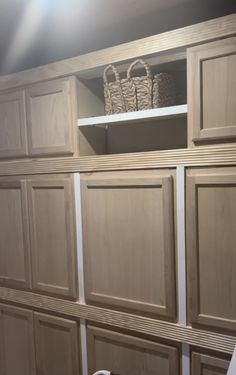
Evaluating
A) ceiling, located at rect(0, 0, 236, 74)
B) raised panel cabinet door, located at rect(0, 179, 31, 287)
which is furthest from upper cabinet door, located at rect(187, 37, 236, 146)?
raised panel cabinet door, located at rect(0, 179, 31, 287)

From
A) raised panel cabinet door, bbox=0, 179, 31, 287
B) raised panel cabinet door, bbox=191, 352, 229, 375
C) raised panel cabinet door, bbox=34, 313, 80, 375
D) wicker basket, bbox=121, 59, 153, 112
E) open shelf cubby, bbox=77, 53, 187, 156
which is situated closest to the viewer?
raised panel cabinet door, bbox=191, 352, 229, 375

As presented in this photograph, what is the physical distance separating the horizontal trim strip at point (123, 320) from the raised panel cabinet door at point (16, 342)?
0.25 feet

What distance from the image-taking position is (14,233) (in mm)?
2061

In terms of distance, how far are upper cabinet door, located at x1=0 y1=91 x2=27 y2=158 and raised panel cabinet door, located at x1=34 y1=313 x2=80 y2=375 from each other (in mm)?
964

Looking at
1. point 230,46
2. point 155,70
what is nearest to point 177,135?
point 155,70

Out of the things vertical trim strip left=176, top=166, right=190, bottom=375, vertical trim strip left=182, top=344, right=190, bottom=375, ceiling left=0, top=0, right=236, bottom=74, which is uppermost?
ceiling left=0, top=0, right=236, bottom=74

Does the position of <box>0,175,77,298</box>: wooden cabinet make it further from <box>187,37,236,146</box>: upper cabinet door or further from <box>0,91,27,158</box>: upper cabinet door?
<box>187,37,236,146</box>: upper cabinet door

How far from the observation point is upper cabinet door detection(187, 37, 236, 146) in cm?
135

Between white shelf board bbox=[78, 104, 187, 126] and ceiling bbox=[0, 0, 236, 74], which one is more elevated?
ceiling bbox=[0, 0, 236, 74]

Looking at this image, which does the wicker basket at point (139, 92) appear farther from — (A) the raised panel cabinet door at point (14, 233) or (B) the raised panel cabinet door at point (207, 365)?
(B) the raised panel cabinet door at point (207, 365)

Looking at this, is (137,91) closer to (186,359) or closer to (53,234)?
(53,234)

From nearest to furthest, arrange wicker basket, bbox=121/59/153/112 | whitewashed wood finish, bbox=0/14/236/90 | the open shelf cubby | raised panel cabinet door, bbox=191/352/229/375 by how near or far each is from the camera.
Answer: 1. whitewashed wood finish, bbox=0/14/236/90
2. raised panel cabinet door, bbox=191/352/229/375
3. wicker basket, bbox=121/59/153/112
4. the open shelf cubby

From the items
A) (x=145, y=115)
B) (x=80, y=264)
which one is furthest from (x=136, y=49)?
(x=80, y=264)

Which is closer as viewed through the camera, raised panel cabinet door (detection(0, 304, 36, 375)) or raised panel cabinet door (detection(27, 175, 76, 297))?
raised panel cabinet door (detection(27, 175, 76, 297))
